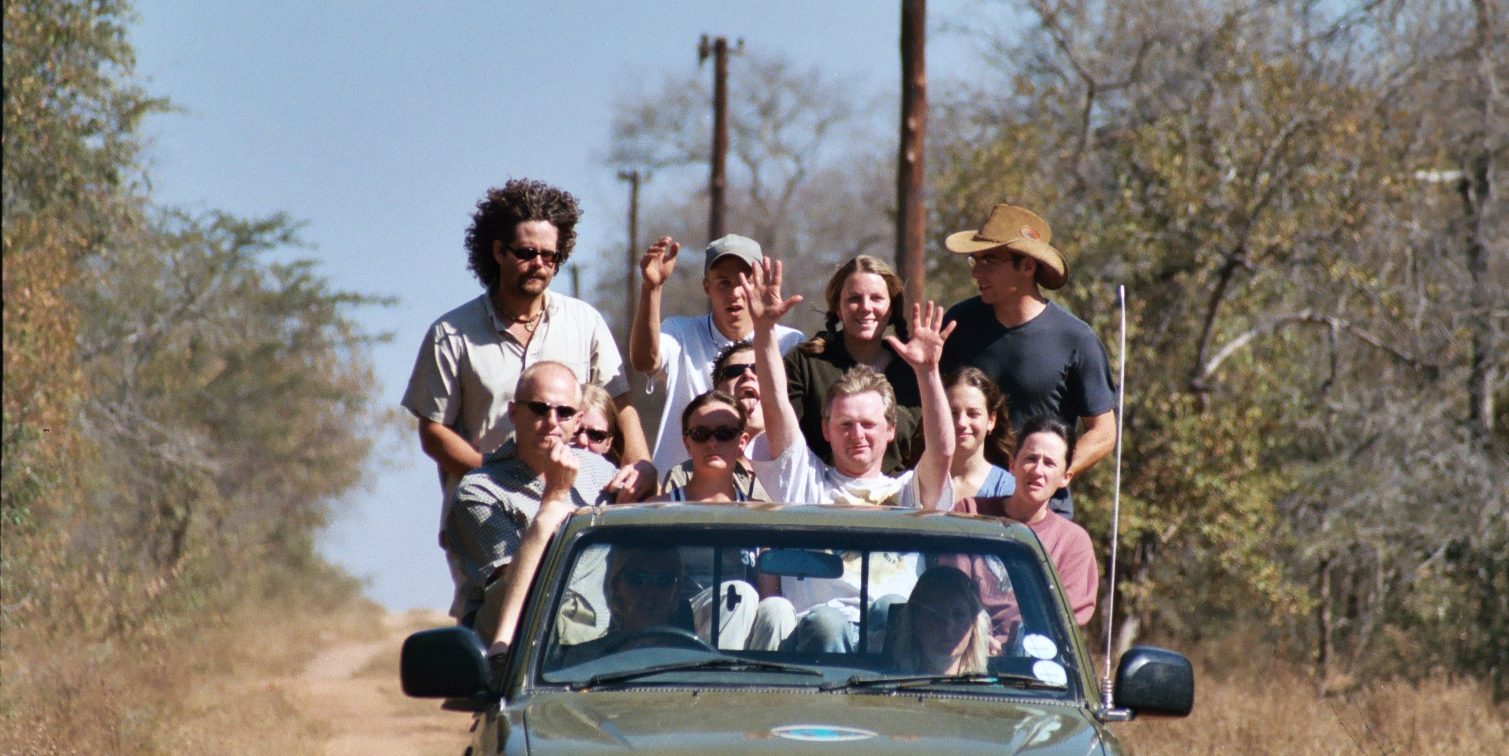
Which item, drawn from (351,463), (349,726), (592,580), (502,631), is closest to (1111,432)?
(502,631)

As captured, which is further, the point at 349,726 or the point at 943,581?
the point at 349,726

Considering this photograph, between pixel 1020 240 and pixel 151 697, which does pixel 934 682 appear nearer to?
pixel 1020 240

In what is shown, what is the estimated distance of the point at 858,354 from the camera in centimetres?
787

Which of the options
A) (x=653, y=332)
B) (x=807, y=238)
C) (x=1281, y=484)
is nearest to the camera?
(x=653, y=332)

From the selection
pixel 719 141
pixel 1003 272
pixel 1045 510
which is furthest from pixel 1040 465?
pixel 719 141

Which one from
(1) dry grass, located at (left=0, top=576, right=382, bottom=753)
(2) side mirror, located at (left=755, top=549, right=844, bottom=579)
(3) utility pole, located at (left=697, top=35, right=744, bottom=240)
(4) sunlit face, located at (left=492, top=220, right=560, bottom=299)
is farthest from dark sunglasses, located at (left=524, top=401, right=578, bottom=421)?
(3) utility pole, located at (left=697, top=35, right=744, bottom=240)

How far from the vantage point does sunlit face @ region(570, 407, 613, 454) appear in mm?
7336

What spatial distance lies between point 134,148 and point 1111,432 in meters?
15.6

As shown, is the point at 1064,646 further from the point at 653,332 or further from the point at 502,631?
the point at 653,332

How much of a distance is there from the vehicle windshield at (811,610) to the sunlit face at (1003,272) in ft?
9.74

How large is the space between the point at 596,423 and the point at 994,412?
4.67ft

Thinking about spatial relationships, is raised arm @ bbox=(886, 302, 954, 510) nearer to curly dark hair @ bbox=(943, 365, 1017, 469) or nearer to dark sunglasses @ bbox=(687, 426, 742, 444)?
curly dark hair @ bbox=(943, 365, 1017, 469)

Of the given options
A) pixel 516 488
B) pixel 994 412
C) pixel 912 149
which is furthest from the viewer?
pixel 912 149

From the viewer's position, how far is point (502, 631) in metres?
6.12
